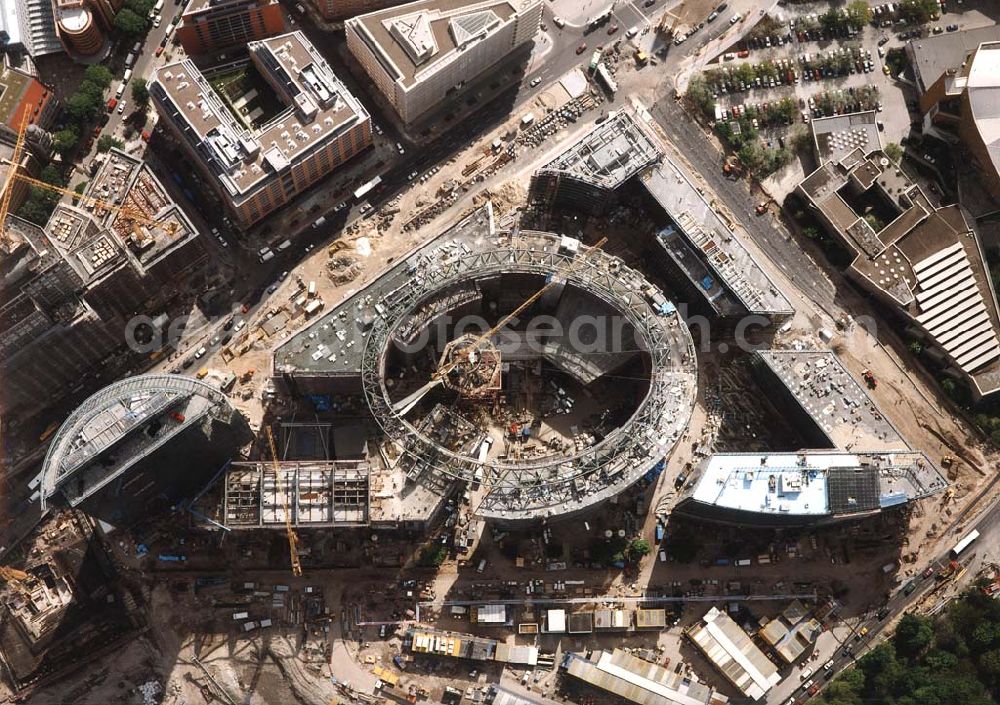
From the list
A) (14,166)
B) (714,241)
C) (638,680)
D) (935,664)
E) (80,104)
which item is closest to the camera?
(935,664)

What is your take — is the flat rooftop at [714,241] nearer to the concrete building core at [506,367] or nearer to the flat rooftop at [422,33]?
the concrete building core at [506,367]

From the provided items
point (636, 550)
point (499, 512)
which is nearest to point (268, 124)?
point (499, 512)

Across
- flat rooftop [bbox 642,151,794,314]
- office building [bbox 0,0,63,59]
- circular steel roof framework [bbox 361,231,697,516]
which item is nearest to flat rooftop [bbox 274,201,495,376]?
circular steel roof framework [bbox 361,231,697,516]

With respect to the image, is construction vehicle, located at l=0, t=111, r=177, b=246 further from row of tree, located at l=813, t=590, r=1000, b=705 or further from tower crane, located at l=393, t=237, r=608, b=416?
row of tree, located at l=813, t=590, r=1000, b=705

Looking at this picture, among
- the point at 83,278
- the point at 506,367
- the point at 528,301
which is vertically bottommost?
the point at 506,367

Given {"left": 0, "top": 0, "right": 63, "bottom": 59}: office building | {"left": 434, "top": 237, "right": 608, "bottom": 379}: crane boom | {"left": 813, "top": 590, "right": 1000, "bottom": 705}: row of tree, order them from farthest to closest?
{"left": 0, "top": 0, "right": 63, "bottom": 59}: office building, {"left": 434, "top": 237, "right": 608, "bottom": 379}: crane boom, {"left": 813, "top": 590, "right": 1000, "bottom": 705}: row of tree

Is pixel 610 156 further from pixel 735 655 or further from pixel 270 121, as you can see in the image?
pixel 735 655

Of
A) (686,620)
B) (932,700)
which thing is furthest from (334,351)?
(932,700)
